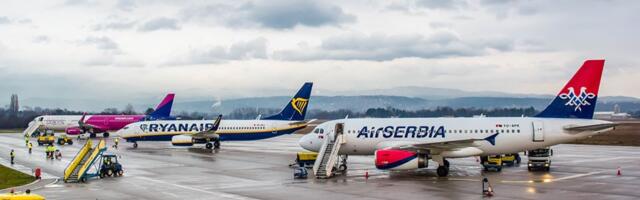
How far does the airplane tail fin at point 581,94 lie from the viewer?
36.8 meters

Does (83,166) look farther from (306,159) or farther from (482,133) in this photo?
(482,133)

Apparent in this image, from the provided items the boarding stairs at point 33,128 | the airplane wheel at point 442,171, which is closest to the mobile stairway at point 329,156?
the airplane wheel at point 442,171

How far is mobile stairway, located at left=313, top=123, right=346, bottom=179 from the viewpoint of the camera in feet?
114

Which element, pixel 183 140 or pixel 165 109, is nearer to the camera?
pixel 183 140

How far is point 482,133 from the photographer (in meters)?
37.1

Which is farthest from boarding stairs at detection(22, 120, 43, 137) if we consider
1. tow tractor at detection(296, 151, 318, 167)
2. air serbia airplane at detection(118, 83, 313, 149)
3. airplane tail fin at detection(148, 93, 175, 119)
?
tow tractor at detection(296, 151, 318, 167)

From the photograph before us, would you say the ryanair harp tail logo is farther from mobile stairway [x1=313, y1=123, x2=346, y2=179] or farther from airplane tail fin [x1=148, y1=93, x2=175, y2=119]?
airplane tail fin [x1=148, y1=93, x2=175, y2=119]

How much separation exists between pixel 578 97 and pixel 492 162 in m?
6.90

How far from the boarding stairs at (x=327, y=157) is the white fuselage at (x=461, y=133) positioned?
2.77 ft

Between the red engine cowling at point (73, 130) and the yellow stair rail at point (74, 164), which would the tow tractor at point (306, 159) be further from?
the red engine cowling at point (73, 130)

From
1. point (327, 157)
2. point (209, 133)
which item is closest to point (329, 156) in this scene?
point (327, 157)

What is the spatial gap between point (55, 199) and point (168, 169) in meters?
14.4

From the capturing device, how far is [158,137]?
66.2 m

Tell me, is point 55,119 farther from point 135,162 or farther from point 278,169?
point 278,169
